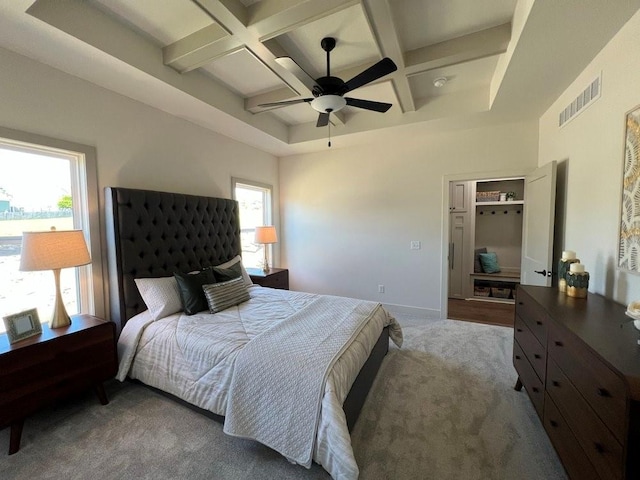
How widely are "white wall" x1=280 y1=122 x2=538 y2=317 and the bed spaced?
4.86ft

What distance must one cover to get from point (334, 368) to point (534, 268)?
2.66m

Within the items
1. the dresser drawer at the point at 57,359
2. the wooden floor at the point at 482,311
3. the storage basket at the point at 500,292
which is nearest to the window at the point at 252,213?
the dresser drawer at the point at 57,359

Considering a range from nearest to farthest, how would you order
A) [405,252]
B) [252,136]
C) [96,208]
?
[96,208], [252,136], [405,252]

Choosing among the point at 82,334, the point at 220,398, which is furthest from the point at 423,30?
the point at 82,334

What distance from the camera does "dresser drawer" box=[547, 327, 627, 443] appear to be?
948 mm

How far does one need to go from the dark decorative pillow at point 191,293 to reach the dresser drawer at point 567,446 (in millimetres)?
2566

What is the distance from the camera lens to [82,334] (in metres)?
1.88

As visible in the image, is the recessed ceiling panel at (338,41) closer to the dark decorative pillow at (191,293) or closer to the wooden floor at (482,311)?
the dark decorative pillow at (191,293)

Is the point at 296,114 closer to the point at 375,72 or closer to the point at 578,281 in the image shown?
the point at 375,72

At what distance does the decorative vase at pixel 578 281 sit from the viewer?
5.95 feet

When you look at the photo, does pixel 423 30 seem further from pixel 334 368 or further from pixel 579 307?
pixel 334 368

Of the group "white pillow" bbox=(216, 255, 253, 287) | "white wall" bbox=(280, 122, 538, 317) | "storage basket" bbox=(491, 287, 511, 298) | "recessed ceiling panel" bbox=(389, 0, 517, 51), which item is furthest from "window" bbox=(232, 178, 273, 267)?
"storage basket" bbox=(491, 287, 511, 298)

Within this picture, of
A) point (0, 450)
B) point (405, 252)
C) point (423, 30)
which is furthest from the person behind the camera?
point (405, 252)

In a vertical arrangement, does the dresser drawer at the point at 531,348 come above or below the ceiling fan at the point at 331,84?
below
